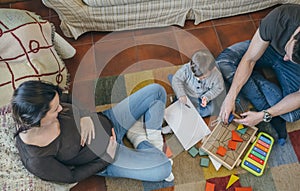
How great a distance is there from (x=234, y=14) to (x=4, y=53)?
1277 mm

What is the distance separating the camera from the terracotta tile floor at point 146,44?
1.99m

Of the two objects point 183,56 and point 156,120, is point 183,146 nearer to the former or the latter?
point 156,120

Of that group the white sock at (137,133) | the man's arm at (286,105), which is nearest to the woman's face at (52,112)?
the white sock at (137,133)

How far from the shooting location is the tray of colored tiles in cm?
171

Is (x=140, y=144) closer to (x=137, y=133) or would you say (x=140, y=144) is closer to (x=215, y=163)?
(x=137, y=133)

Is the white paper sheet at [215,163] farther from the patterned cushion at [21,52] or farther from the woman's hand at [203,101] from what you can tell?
the patterned cushion at [21,52]

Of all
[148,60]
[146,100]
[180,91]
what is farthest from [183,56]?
[146,100]

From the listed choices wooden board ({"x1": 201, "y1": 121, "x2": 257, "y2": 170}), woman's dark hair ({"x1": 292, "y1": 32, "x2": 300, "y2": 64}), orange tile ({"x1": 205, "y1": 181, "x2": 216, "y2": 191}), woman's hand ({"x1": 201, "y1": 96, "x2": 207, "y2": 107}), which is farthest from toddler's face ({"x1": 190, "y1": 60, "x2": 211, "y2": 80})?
orange tile ({"x1": 205, "y1": 181, "x2": 216, "y2": 191})

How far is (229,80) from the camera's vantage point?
1.82 meters

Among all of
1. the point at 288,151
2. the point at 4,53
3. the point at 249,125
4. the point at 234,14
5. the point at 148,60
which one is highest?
the point at 4,53

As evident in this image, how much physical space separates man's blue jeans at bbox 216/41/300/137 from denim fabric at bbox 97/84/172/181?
0.39 metres

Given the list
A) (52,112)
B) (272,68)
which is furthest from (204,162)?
(52,112)

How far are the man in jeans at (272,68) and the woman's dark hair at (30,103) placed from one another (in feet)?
2.97

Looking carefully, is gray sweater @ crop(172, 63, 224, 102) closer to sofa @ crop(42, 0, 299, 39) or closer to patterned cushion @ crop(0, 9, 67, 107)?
sofa @ crop(42, 0, 299, 39)
